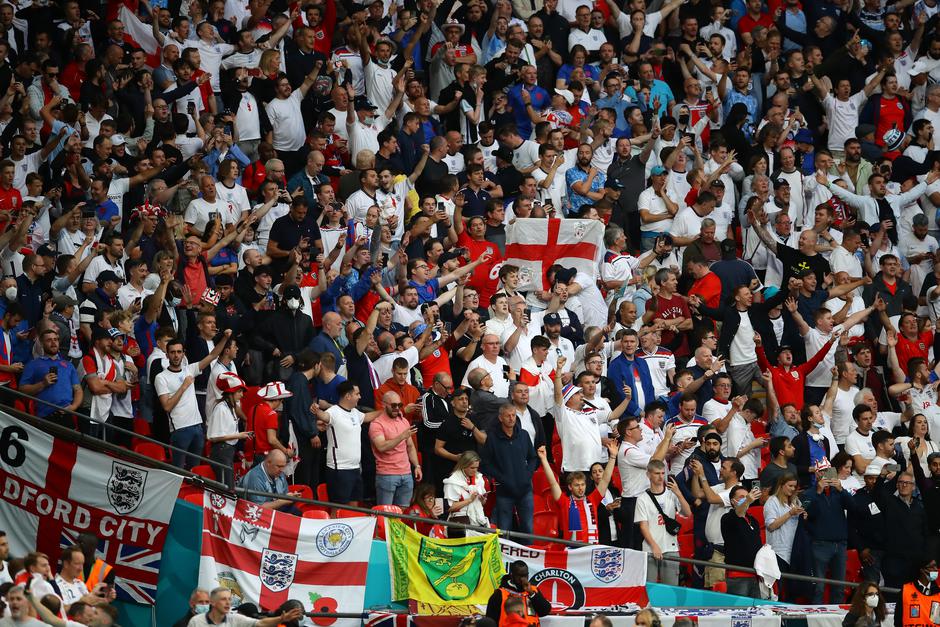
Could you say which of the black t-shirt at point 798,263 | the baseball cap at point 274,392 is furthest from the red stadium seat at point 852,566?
the baseball cap at point 274,392

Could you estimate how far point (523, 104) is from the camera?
69.2ft

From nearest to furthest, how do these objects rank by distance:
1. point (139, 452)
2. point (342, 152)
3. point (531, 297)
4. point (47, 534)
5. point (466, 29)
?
1. point (47, 534)
2. point (139, 452)
3. point (531, 297)
4. point (342, 152)
5. point (466, 29)

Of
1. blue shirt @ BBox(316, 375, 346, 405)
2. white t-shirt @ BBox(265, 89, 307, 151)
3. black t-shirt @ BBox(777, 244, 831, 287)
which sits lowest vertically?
blue shirt @ BBox(316, 375, 346, 405)

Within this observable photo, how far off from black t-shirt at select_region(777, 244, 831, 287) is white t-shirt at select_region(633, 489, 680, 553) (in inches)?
194

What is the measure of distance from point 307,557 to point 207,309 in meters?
3.14

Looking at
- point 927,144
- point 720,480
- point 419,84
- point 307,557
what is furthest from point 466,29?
point 307,557

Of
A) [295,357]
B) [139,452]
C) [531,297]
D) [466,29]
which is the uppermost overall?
[466,29]

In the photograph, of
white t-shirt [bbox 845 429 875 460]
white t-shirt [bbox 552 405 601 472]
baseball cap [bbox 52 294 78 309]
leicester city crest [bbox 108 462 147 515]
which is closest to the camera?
leicester city crest [bbox 108 462 147 515]

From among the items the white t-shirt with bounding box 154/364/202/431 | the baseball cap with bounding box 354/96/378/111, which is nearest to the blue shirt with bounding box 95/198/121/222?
the white t-shirt with bounding box 154/364/202/431

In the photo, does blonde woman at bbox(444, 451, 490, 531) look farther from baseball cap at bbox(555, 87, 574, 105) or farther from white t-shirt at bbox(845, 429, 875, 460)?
baseball cap at bbox(555, 87, 574, 105)

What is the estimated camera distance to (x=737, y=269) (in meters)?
19.4

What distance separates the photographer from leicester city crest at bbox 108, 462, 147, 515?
1358 centimetres

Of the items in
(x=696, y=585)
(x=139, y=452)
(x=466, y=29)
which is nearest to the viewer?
(x=139, y=452)

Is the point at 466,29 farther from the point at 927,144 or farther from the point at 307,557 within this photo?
the point at 307,557
